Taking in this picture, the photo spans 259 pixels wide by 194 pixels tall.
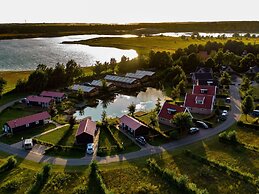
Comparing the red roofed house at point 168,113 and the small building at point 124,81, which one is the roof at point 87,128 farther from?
the small building at point 124,81

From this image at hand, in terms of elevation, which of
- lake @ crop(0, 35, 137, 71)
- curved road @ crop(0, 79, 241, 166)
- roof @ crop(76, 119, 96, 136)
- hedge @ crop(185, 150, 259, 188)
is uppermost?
roof @ crop(76, 119, 96, 136)

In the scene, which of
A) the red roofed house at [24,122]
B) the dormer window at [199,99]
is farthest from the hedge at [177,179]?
the red roofed house at [24,122]

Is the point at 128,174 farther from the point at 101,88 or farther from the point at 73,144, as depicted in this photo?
the point at 101,88

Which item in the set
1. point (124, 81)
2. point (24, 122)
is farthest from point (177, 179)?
point (124, 81)

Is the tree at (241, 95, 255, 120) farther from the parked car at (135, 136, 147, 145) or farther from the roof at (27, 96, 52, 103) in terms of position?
the roof at (27, 96, 52, 103)

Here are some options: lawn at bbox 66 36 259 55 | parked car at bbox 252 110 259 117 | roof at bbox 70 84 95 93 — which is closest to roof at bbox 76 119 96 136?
roof at bbox 70 84 95 93

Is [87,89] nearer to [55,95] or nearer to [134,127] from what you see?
[55,95]
